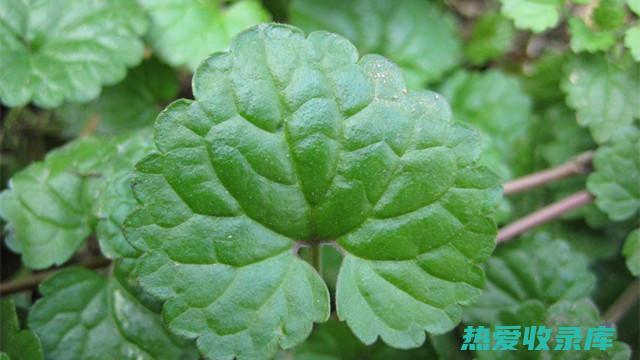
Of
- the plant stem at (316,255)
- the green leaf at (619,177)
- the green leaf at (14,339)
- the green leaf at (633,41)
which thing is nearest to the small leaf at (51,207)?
the green leaf at (14,339)

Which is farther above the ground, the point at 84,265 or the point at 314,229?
the point at 314,229

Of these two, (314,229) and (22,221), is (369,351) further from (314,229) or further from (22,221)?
(22,221)

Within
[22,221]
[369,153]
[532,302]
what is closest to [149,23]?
[22,221]

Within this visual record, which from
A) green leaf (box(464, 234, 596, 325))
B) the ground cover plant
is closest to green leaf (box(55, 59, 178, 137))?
the ground cover plant

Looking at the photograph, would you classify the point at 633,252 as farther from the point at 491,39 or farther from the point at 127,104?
the point at 127,104

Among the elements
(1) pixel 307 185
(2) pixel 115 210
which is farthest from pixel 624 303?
(2) pixel 115 210

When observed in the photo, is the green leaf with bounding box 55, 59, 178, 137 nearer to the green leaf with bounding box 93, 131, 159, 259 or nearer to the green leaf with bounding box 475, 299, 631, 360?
the green leaf with bounding box 93, 131, 159, 259
